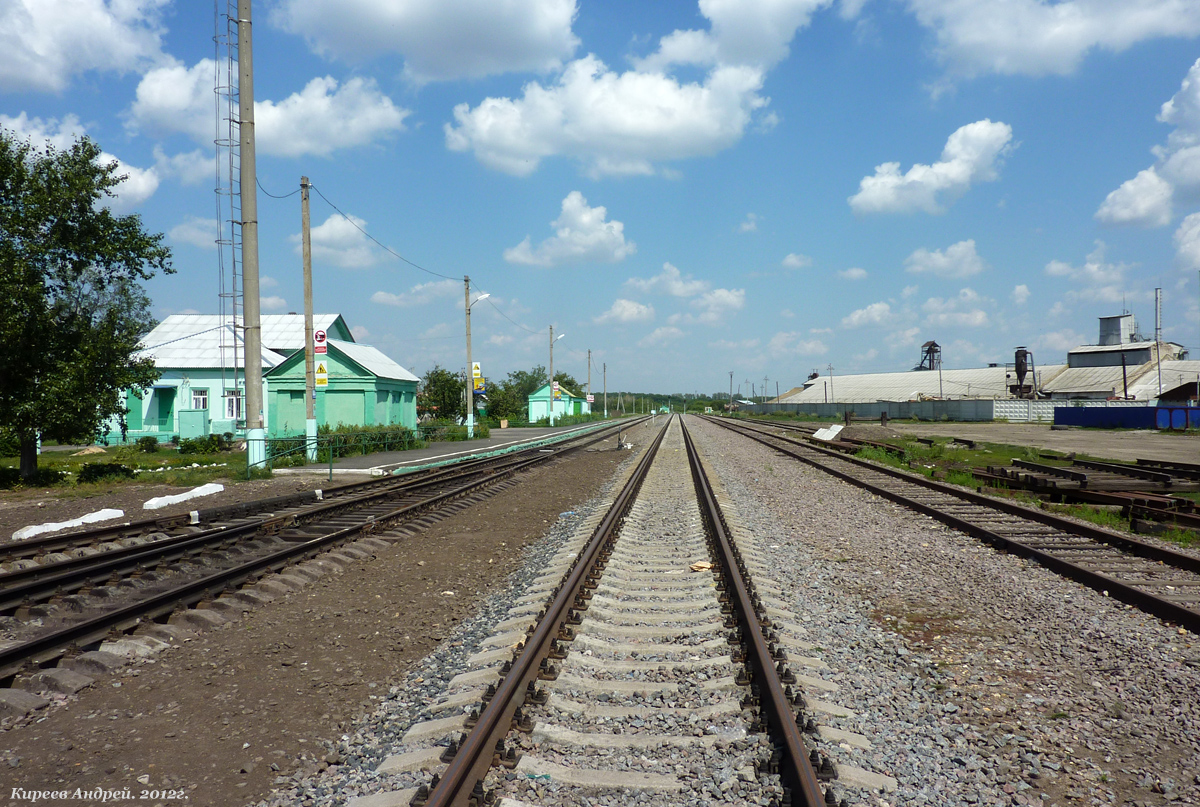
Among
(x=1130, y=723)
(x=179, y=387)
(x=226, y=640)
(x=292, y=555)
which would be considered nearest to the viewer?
(x=1130, y=723)

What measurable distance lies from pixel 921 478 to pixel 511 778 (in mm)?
16314

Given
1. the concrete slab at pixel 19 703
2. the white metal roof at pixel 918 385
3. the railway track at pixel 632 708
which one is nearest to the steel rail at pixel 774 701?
the railway track at pixel 632 708

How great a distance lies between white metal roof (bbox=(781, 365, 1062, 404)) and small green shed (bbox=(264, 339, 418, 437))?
72525mm

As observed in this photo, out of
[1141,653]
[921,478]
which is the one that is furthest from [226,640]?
[921,478]

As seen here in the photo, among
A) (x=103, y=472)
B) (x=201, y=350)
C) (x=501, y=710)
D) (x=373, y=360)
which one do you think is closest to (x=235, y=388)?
(x=201, y=350)

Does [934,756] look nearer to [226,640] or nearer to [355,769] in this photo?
[355,769]

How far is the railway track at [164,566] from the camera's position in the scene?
6094 millimetres

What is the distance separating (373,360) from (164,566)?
31.5 m

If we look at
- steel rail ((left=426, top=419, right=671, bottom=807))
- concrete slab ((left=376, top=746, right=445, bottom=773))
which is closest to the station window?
steel rail ((left=426, top=419, right=671, bottom=807))

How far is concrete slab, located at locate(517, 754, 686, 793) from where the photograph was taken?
3510 mm

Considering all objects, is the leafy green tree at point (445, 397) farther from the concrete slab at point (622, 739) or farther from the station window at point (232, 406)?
the concrete slab at point (622, 739)

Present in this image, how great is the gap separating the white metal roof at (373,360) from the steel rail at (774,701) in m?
29.7

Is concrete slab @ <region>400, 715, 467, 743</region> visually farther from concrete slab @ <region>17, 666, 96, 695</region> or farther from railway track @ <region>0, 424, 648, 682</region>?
railway track @ <region>0, 424, 648, 682</region>

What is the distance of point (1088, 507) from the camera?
1273cm
